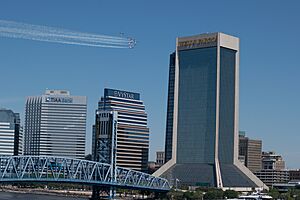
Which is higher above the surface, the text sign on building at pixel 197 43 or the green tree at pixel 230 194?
the text sign on building at pixel 197 43

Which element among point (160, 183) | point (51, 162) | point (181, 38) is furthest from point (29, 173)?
point (181, 38)

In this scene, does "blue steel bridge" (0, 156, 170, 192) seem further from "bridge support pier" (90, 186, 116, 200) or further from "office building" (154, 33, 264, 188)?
"office building" (154, 33, 264, 188)

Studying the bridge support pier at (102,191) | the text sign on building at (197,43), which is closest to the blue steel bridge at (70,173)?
the bridge support pier at (102,191)

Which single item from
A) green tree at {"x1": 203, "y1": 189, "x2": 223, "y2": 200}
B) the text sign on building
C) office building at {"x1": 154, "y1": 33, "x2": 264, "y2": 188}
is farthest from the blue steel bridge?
the text sign on building

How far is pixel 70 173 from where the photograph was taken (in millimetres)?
137625

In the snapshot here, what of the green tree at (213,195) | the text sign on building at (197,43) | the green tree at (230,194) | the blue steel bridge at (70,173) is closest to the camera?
the blue steel bridge at (70,173)

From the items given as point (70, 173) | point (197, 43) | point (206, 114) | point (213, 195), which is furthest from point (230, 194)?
point (197, 43)

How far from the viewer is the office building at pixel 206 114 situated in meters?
186

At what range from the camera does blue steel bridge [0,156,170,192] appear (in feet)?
408

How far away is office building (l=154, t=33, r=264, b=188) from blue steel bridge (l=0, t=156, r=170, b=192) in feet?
67.4

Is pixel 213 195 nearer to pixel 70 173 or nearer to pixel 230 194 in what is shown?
pixel 230 194

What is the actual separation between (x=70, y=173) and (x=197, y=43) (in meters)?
70.8

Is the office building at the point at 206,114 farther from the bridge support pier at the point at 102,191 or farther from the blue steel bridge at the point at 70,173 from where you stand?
the bridge support pier at the point at 102,191

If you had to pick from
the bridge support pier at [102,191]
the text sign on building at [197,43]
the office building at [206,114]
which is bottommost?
the bridge support pier at [102,191]
